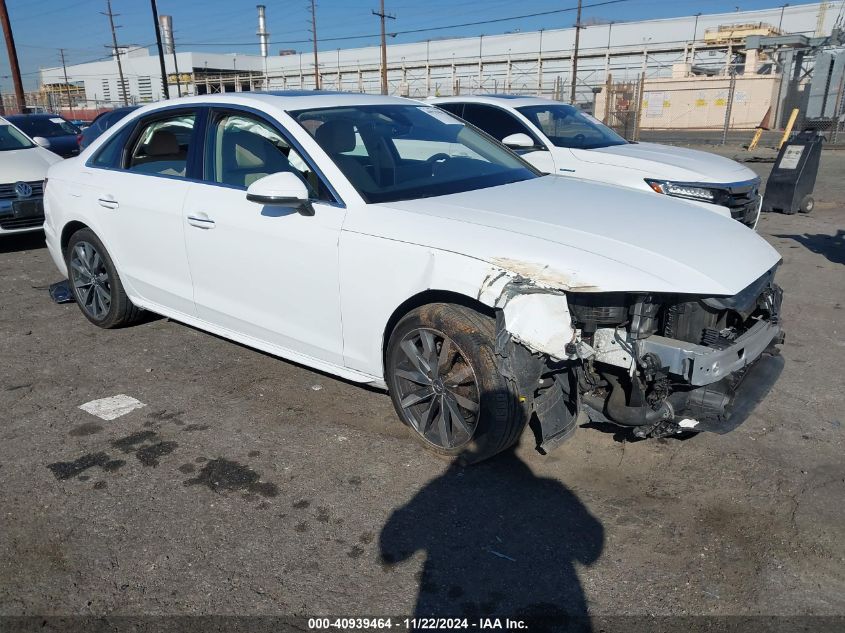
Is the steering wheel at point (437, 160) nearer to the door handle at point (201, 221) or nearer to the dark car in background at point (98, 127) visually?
the door handle at point (201, 221)

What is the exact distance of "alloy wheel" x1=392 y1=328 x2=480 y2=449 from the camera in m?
3.37

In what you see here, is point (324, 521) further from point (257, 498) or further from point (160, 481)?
point (160, 481)

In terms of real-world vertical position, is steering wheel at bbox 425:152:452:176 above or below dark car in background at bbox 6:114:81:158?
above

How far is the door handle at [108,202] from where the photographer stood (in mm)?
4930

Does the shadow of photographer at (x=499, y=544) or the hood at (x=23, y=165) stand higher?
the hood at (x=23, y=165)

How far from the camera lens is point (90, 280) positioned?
5.50 meters

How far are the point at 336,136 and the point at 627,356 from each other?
2.09 metres

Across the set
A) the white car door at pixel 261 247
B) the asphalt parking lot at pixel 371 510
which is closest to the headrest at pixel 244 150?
the white car door at pixel 261 247

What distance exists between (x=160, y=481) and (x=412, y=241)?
5.64ft

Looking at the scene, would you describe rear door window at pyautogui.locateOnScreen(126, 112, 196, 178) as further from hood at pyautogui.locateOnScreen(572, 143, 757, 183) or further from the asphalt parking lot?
hood at pyautogui.locateOnScreen(572, 143, 757, 183)

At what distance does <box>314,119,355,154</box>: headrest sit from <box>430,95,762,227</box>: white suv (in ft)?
11.4

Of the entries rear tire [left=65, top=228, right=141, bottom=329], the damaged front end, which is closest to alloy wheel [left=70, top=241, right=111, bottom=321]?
rear tire [left=65, top=228, right=141, bottom=329]

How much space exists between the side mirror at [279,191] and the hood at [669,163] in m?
5.11

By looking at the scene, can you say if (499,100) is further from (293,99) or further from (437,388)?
(437,388)
